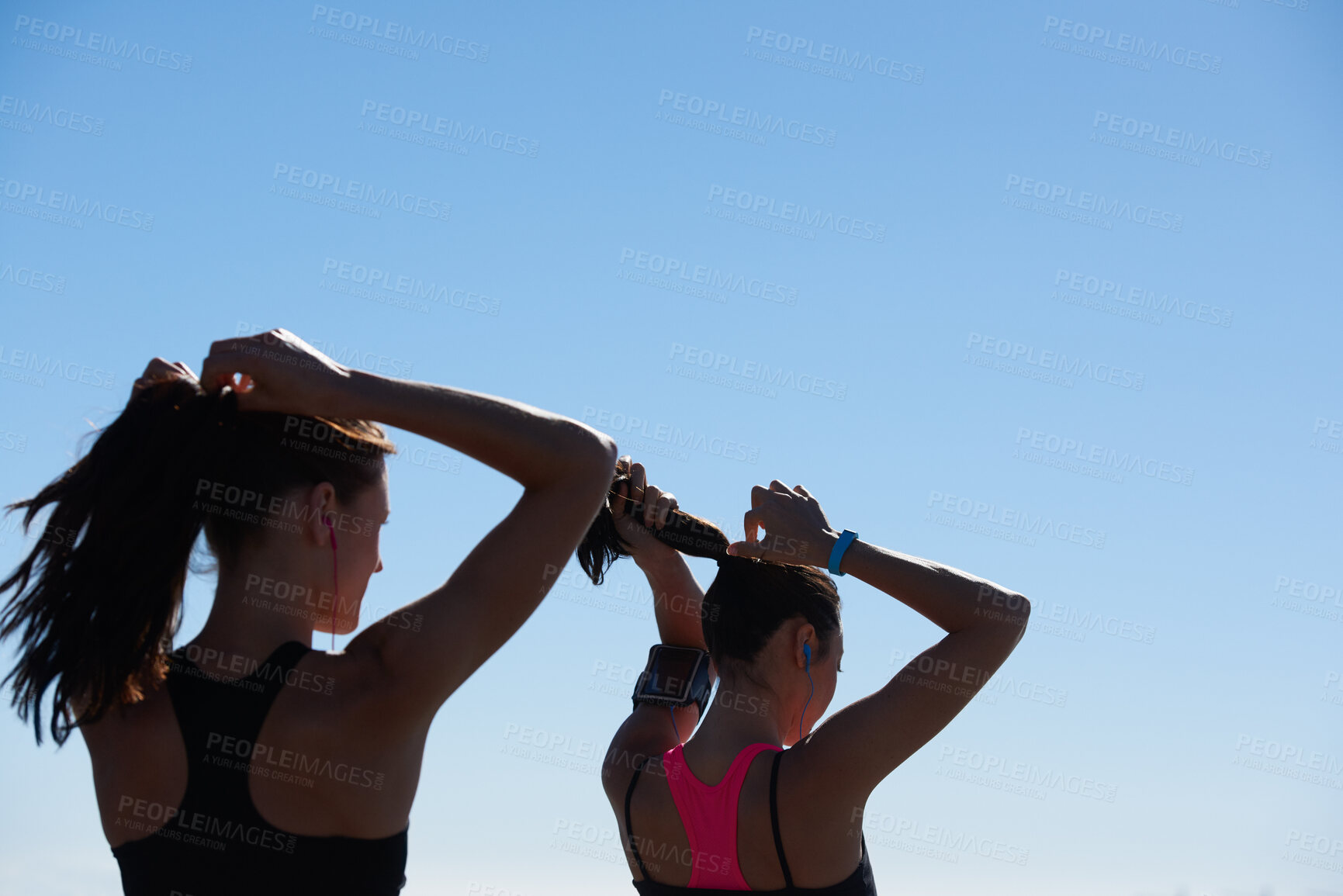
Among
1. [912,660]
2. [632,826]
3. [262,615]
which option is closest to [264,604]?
[262,615]

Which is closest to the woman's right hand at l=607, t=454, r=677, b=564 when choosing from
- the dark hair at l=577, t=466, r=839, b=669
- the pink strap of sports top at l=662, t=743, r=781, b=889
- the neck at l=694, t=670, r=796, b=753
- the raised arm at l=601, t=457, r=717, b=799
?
the raised arm at l=601, t=457, r=717, b=799

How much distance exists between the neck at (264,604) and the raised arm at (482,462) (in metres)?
0.17

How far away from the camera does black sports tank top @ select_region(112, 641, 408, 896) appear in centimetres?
192

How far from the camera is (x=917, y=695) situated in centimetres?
306

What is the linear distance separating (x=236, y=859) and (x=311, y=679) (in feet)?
1.13

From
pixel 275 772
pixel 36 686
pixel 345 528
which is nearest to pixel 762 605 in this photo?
pixel 345 528

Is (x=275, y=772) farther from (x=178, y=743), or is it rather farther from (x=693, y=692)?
(x=693, y=692)

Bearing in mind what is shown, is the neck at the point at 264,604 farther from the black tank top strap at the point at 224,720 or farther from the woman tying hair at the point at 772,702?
the woman tying hair at the point at 772,702

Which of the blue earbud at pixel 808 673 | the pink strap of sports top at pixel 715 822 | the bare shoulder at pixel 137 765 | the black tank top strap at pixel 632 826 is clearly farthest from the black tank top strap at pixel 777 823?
the bare shoulder at pixel 137 765

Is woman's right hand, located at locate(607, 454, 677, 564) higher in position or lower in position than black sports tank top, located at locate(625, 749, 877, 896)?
higher

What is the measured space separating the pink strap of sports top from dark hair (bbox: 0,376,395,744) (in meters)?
1.59

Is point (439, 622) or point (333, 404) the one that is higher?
point (333, 404)

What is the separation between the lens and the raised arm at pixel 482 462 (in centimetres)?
194

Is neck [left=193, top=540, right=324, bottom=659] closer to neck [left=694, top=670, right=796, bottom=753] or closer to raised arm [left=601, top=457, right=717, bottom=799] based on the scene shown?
neck [left=694, top=670, right=796, bottom=753]
